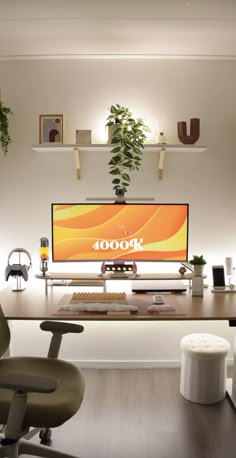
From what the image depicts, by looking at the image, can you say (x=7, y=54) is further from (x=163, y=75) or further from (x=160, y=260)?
(x=160, y=260)

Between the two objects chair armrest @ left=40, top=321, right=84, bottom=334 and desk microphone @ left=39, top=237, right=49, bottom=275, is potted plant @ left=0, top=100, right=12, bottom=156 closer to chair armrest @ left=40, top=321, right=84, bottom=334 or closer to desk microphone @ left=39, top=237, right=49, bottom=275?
desk microphone @ left=39, top=237, right=49, bottom=275

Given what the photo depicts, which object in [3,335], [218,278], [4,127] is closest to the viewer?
[3,335]

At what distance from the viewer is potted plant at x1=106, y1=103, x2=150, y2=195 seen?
2723 mm

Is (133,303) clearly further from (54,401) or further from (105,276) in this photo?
(54,401)

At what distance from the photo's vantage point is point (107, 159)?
298 cm

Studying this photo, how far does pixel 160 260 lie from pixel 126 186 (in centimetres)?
60

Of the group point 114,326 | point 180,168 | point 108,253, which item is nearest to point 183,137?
point 180,168

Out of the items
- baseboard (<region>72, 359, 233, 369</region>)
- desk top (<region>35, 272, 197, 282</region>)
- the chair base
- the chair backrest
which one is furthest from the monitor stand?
the chair base

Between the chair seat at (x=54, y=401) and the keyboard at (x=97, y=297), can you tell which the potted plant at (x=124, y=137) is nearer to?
the keyboard at (x=97, y=297)

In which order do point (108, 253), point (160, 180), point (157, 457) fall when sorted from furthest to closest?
point (160, 180)
point (108, 253)
point (157, 457)

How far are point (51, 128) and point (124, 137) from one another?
1.87 ft

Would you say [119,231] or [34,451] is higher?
[119,231]

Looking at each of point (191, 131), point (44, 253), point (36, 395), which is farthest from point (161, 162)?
point (36, 395)

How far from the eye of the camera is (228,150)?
2.98 metres
